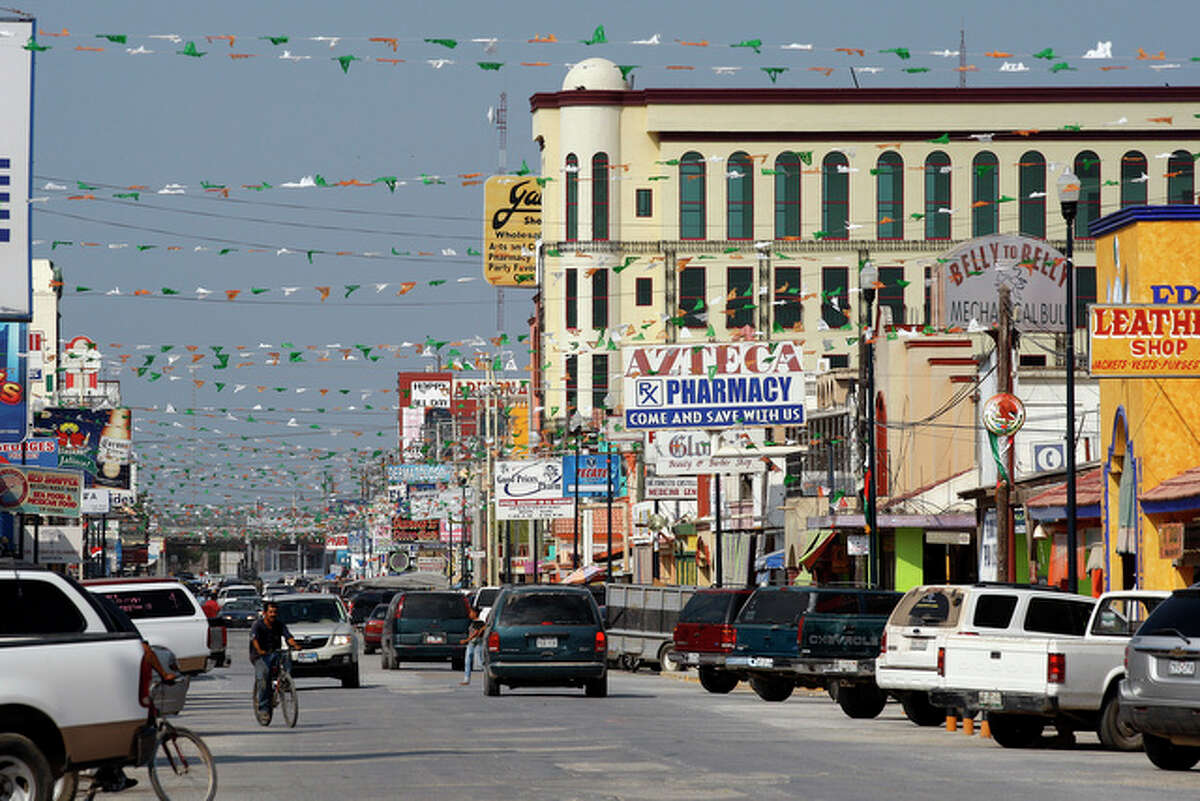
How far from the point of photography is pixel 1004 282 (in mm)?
44969

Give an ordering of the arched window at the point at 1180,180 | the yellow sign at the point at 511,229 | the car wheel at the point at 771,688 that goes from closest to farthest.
→ the car wheel at the point at 771,688 < the arched window at the point at 1180,180 < the yellow sign at the point at 511,229

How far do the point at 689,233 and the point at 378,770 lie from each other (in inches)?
3277

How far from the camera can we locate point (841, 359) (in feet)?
327

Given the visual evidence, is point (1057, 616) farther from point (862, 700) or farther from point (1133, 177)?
point (1133, 177)

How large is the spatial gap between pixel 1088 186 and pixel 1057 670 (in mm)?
79566

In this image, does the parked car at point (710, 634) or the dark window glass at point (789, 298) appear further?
the dark window glass at point (789, 298)

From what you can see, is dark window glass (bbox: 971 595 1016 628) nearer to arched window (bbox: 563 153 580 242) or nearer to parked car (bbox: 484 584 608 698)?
parked car (bbox: 484 584 608 698)

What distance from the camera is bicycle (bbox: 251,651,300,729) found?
89.6 ft

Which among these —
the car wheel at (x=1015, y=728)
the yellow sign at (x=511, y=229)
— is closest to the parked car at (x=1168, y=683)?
the car wheel at (x=1015, y=728)

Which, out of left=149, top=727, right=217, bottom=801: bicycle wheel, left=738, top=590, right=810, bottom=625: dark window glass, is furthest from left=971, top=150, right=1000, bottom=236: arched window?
left=149, top=727, right=217, bottom=801: bicycle wheel

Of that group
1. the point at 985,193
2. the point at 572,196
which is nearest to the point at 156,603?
the point at 572,196

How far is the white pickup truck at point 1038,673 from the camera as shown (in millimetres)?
23234

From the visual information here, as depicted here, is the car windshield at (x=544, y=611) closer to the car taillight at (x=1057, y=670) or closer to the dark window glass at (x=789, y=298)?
the car taillight at (x=1057, y=670)

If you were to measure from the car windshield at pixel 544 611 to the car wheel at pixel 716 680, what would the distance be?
516 centimetres
